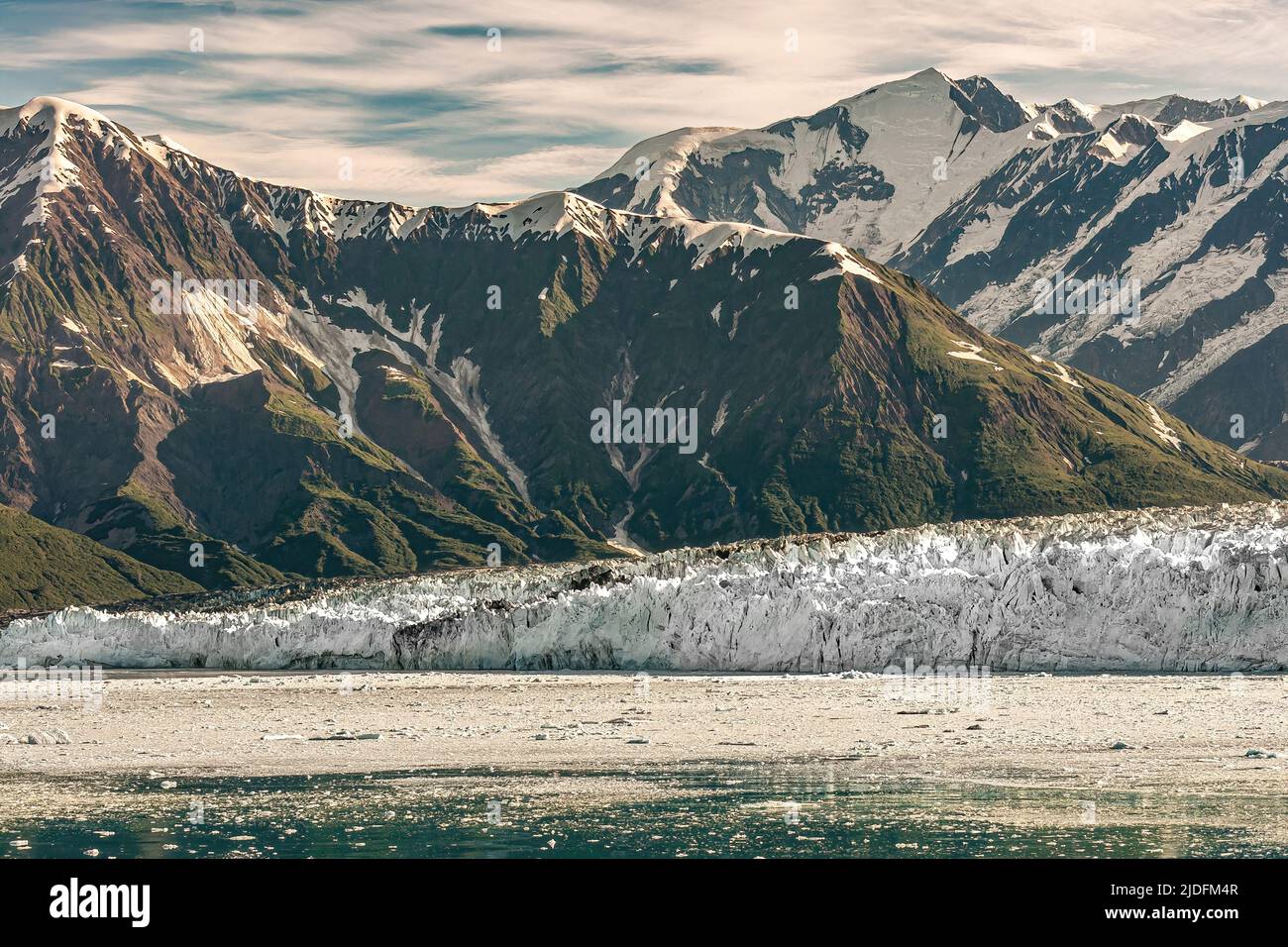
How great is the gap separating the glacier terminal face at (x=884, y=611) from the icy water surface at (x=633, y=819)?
30983mm

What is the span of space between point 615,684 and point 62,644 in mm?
46841

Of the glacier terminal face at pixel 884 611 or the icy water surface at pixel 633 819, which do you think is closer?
the icy water surface at pixel 633 819

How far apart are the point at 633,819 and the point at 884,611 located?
38520 millimetres

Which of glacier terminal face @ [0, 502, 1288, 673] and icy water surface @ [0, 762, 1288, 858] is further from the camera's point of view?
glacier terminal face @ [0, 502, 1288, 673]

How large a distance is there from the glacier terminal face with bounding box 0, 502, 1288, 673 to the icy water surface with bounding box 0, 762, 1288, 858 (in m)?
31.0

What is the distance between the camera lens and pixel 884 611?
68.9m

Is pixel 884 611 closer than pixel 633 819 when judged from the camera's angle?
No

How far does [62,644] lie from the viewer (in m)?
98.6

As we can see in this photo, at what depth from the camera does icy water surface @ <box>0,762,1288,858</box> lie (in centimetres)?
2864

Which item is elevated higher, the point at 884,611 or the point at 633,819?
the point at 633,819

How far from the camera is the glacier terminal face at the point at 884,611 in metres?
64.8
